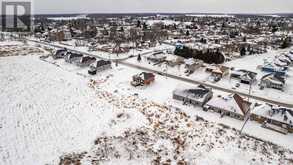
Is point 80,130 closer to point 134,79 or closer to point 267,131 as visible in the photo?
point 134,79

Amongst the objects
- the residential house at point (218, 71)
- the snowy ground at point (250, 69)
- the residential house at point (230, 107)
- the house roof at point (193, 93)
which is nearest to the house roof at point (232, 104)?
the residential house at point (230, 107)

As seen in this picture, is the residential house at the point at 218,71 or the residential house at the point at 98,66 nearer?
the residential house at the point at 218,71

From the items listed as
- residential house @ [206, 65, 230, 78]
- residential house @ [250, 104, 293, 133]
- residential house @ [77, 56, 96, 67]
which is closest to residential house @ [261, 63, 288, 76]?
residential house @ [206, 65, 230, 78]

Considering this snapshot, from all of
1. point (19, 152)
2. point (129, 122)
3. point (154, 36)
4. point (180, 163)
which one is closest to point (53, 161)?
point (19, 152)

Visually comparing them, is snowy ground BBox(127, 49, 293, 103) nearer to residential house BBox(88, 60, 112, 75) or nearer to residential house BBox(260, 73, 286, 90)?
residential house BBox(260, 73, 286, 90)

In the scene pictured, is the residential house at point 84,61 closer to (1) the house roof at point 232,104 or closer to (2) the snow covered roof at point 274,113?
(1) the house roof at point 232,104

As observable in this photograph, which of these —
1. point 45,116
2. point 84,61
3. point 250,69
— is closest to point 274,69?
point 250,69

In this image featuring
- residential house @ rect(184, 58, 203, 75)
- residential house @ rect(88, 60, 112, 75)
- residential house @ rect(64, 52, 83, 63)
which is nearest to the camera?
residential house @ rect(88, 60, 112, 75)
